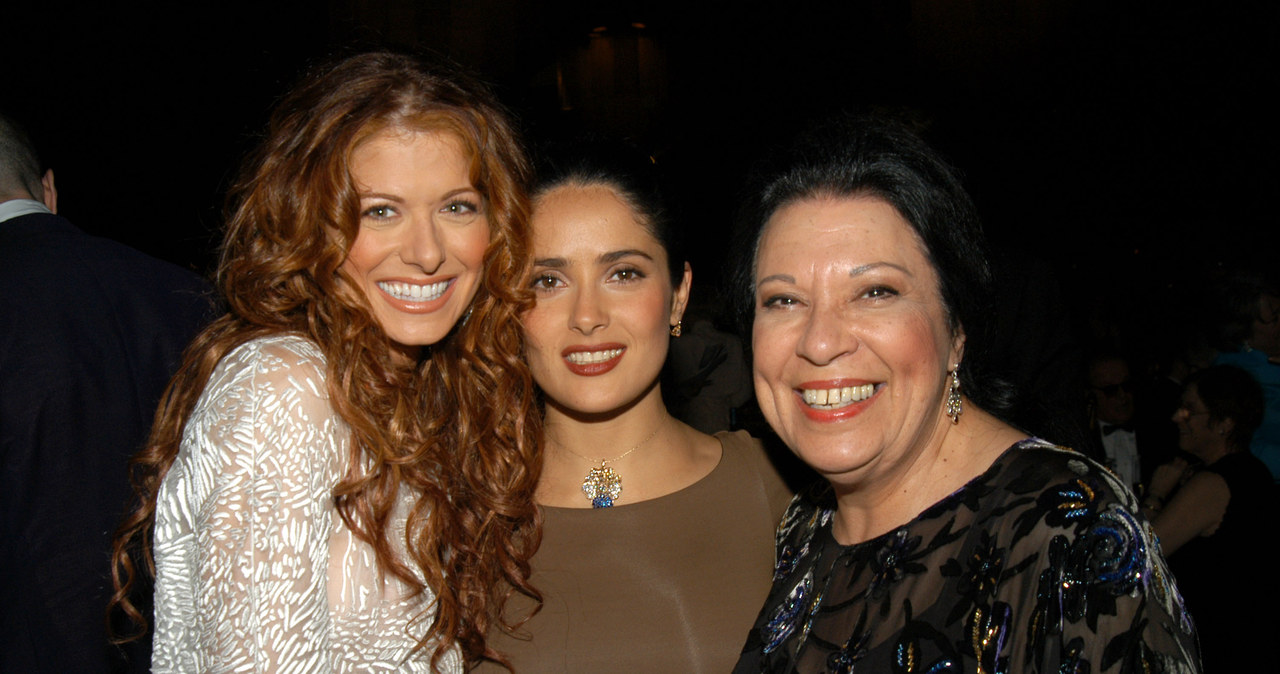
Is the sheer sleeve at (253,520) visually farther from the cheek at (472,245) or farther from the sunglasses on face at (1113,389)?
the sunglasses on face at (1113,389)

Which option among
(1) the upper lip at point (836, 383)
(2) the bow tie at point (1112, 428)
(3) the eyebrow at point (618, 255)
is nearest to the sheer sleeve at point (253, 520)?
(3) the eyebrow at point (618, 255)

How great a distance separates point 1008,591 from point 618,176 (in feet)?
4.24

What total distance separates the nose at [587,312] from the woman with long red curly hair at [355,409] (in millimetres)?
142

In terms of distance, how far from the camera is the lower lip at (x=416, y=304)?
5.98 ft

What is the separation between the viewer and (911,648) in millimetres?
1418

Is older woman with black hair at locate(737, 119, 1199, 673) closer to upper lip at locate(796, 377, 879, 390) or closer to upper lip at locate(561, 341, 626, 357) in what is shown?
upper lip at locate(796, 377, 879, 390)

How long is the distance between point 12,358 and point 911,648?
2290 millimetres

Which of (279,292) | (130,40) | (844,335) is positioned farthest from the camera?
(130,40)

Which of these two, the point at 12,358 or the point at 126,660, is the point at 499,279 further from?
the point at 126,660

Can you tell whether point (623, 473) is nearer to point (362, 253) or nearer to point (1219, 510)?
point (362, 253)

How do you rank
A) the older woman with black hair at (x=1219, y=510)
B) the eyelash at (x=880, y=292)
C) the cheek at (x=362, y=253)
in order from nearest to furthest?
the eyelash at (x=880, y=292)
the cheek at (x=362, y=253)
the older woman with black hair at (x=1219, y=510)

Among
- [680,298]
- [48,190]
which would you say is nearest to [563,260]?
[680,298]

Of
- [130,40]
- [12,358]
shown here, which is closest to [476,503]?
[12,358]

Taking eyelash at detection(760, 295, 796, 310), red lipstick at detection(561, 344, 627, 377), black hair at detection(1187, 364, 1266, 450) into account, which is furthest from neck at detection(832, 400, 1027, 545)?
black hair at detection(1187, 364, 1266, 450)
